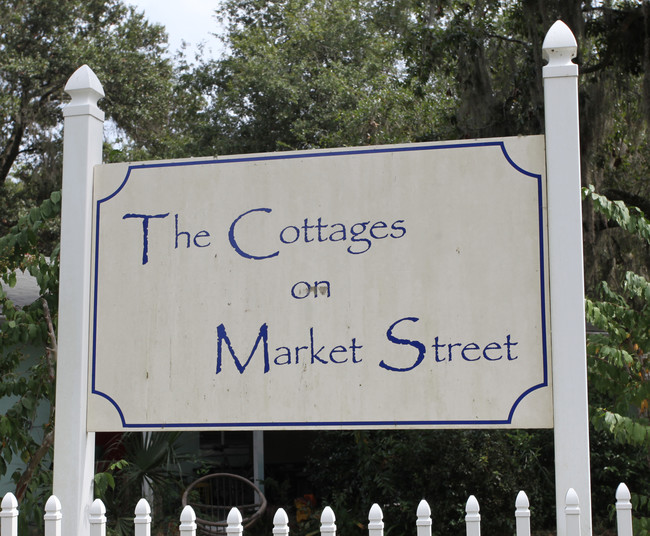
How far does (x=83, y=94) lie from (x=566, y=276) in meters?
2.57

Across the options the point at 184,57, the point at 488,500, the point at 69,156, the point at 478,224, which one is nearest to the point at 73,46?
the point at 184,57

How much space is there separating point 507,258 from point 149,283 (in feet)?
5.67

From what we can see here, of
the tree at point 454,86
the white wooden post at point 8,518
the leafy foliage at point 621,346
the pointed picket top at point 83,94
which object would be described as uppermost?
the tree at point 454,86

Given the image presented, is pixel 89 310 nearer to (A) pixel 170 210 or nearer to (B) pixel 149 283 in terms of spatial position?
(B) pixel 149 283

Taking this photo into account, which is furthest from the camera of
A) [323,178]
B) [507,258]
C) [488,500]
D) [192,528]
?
[488,500]

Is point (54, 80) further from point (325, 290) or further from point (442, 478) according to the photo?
point (325, 290)

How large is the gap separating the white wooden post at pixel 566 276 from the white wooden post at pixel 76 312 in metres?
2.20

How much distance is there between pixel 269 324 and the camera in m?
3.83

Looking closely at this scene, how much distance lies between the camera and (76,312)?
3938mm

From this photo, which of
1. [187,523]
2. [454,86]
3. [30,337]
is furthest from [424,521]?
[454,86]

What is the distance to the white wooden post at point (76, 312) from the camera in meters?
3.83

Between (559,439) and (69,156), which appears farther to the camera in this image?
(69,156)

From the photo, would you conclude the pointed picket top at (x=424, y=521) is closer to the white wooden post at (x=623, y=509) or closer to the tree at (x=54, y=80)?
the white wooden post at (x=623, y=509)

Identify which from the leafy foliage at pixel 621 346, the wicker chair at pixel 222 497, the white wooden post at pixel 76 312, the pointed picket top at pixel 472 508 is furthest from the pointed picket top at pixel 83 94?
the wicker chair at pixel 222 497
